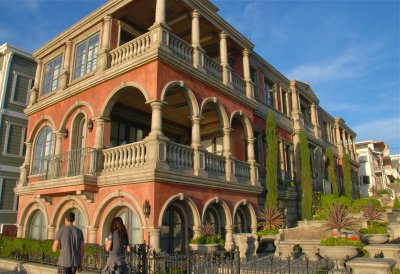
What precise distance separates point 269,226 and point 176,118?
806 centimetres

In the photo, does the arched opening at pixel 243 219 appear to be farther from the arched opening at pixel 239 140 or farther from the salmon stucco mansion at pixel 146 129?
the arched opening at pixel 239 140

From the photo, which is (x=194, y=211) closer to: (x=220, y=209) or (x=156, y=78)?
(x=220, y=209)

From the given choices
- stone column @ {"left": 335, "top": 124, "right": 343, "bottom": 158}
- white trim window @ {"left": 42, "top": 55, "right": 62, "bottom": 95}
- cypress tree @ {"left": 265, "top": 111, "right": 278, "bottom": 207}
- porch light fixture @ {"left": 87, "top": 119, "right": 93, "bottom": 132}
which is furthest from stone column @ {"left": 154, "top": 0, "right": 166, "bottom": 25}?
stone column @ {"left": 335, "top": 124, "right": 343, "bottom": 158}

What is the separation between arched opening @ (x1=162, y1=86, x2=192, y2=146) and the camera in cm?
1688

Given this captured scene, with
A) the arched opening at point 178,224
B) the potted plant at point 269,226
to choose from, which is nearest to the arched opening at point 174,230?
the arched opening at point 178,224

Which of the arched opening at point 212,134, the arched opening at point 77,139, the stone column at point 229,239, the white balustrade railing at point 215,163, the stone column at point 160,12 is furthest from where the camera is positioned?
the arched opening at point 212,134

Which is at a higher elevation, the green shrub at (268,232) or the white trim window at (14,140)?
the white trim window at (14,140)

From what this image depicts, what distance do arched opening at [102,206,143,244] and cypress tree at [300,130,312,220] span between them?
→ 12926 mm

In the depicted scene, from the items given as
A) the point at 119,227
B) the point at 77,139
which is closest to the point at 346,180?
the point at 77,139

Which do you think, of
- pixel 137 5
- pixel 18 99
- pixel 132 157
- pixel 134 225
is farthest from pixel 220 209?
pixel 18 99

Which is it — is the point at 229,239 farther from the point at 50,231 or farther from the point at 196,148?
the point at 50,231

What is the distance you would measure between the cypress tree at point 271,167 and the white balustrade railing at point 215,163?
440cm

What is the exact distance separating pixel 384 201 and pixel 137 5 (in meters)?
26.5

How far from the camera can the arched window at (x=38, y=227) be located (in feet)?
53.7
